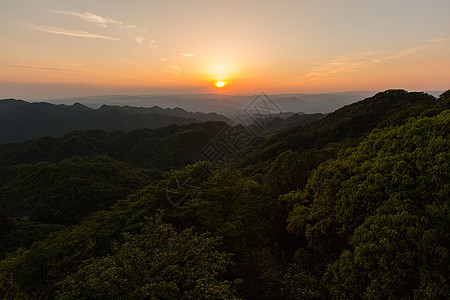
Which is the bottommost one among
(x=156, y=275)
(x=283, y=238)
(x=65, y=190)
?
(x=65, y=190)

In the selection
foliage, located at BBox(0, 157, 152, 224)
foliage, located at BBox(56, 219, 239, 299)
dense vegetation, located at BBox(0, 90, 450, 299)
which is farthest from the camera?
foliage, located at BBox(0, 157, 152, 224)

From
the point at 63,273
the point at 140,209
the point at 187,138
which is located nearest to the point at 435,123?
the point at 140,209

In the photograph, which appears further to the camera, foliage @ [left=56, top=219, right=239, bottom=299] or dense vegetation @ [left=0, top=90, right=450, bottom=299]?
dense vegetation @ [left=0, top=90, right=450, bottom=299]

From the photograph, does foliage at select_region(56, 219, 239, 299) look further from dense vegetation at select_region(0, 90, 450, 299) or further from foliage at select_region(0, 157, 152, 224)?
foliage at select_region(0, 157, 152, 224)

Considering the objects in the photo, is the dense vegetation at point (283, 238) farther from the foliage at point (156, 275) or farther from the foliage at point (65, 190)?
the foliage at point (65, 190)

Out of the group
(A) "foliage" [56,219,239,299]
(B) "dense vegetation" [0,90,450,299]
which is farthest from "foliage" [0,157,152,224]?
(A) "foliage" [56,219,239,299]

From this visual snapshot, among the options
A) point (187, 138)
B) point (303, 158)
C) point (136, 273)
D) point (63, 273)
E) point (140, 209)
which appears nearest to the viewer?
point (136, 273)

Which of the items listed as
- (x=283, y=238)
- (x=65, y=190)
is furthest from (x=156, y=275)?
(x=65, y=190)

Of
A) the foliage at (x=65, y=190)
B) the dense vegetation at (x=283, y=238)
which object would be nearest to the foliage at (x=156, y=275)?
the dense vegetation at (x=283, y=238)

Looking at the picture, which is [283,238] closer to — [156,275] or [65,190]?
[156,275]

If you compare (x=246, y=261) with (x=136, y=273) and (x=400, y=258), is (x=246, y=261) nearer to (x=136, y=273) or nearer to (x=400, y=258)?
(x=136, y=273)

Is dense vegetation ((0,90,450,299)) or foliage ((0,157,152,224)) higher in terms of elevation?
dense vegetation ((0,90,450,299))
